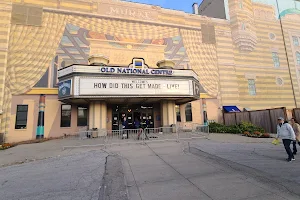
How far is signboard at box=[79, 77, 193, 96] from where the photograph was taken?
14.1 meters

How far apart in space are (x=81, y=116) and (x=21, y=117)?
5.71m

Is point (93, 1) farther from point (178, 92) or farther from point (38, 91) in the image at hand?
point (178, 92)

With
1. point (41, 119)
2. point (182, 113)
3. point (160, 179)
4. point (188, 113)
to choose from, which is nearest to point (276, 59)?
point (188, 113)

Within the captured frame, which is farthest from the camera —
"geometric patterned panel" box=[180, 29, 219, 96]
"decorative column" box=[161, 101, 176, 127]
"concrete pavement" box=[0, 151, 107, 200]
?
"geometric patterned panel" box=[180, 29, 219, 96]

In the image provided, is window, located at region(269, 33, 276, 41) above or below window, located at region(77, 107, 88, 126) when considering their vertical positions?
above

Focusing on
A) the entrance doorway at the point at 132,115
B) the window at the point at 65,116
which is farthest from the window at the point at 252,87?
the window at the point at 65,116

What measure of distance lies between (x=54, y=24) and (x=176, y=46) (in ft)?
50.1

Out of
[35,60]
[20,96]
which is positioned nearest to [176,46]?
[35,60]

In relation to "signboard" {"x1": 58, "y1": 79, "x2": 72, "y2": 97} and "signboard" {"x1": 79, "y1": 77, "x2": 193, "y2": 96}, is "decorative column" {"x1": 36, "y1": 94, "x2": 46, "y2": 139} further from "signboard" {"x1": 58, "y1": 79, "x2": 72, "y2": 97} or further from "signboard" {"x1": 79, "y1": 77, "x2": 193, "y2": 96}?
"signboard" {"x1": 79, "y1": 77, "x2": 193, "y2": 96}

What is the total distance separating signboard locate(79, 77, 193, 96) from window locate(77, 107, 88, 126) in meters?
5.36

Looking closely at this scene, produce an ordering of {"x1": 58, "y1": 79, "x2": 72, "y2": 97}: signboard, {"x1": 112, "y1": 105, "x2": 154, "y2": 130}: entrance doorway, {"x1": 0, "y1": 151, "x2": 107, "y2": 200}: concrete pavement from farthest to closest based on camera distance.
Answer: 1. {"x1": 112, "y1": 105, "x2": 154, "y2": 130}: entrance doorway
2. {"x1": 58, "y1": 79, "x2": 72, "y2": 97}: signboard
3. {"x1": 0, "y1": 151, "x2": 107, "y2": 200}: concrete pavement

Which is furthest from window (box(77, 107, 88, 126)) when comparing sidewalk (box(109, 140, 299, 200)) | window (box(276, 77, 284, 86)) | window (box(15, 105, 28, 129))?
window (box(276, 77, 284, 86))

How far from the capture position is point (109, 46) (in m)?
19.9

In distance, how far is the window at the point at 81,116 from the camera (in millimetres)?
18234
